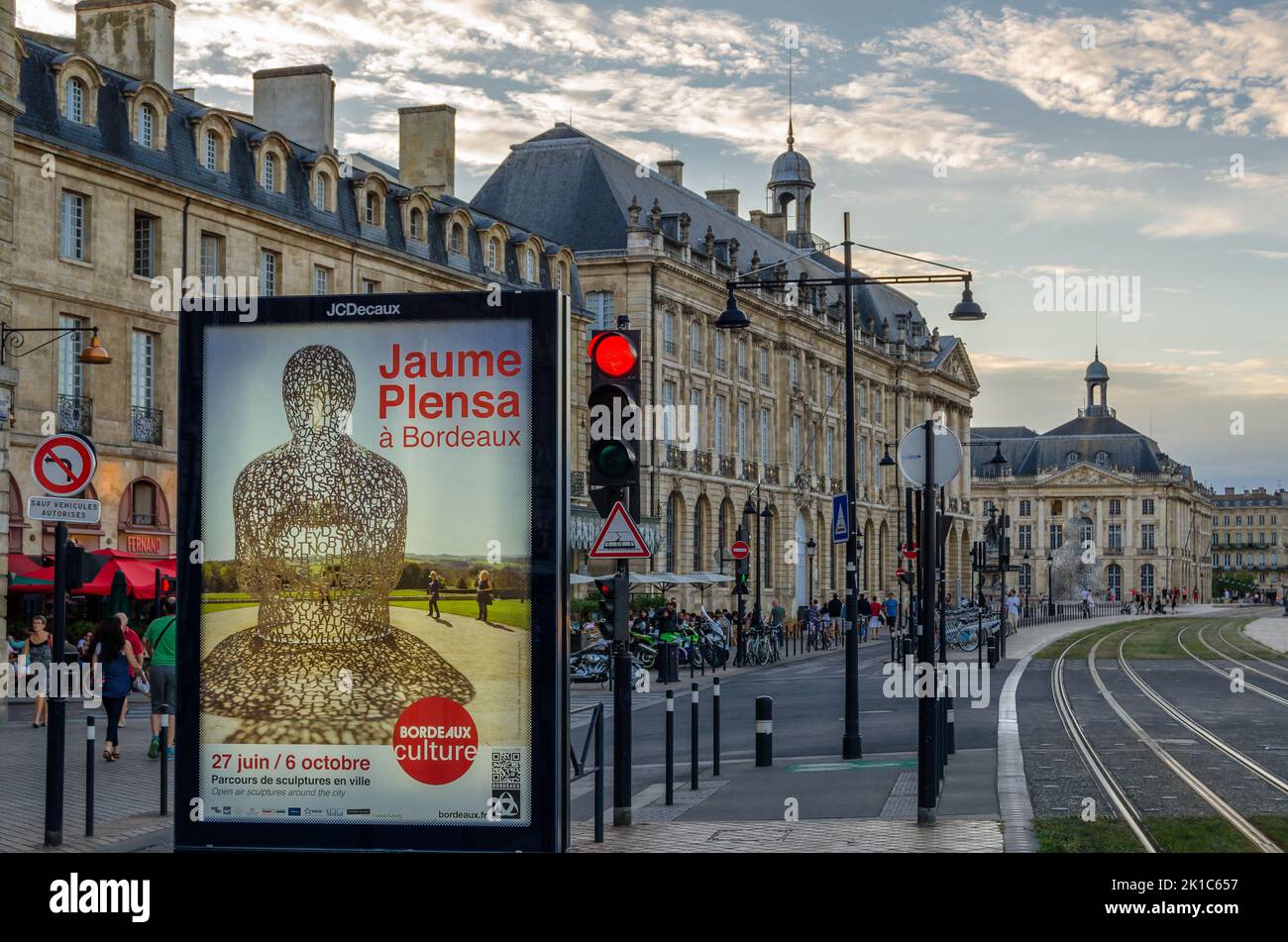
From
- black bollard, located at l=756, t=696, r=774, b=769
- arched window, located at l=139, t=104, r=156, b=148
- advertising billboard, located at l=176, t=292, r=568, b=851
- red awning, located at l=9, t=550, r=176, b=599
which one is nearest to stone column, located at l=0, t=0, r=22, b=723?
red awning, located at l=9, t=550, r=176, b=599

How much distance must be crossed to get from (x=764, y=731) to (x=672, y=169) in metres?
69.6

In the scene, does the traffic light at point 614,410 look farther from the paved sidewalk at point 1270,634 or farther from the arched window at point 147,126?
the paved sidewalk at point 1270,634

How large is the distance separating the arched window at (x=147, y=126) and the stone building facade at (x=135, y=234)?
0.04m

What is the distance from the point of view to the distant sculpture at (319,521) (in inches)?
376

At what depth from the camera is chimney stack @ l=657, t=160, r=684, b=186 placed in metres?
85.2

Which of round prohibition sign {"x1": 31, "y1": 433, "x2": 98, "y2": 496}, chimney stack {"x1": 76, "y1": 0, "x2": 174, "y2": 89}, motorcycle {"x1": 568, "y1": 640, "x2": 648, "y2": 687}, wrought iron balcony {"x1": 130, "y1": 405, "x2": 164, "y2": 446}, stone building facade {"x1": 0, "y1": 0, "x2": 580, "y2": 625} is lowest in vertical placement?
motorcycle {"x1": 568, "y1": 640, "x2": 648, "y2": 687}

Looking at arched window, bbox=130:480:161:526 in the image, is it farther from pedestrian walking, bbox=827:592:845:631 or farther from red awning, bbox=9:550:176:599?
pedestrian walking, bbox=827:592:845:631

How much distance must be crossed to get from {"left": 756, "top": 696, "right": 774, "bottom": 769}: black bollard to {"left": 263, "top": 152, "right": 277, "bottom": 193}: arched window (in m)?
27.9

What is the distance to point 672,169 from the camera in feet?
281

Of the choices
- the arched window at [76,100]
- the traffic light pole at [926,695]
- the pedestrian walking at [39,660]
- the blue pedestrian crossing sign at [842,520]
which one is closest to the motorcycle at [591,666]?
the blue pedestrian crossing sign at [842,520]

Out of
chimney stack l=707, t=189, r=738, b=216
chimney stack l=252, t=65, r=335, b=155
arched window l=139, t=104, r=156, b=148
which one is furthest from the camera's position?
chimney stack l=707, t=189, r=738, b=216

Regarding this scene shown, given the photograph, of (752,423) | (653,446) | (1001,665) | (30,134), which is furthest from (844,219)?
(752,423)

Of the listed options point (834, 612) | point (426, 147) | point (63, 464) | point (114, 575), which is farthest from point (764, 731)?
point (834, 612)
